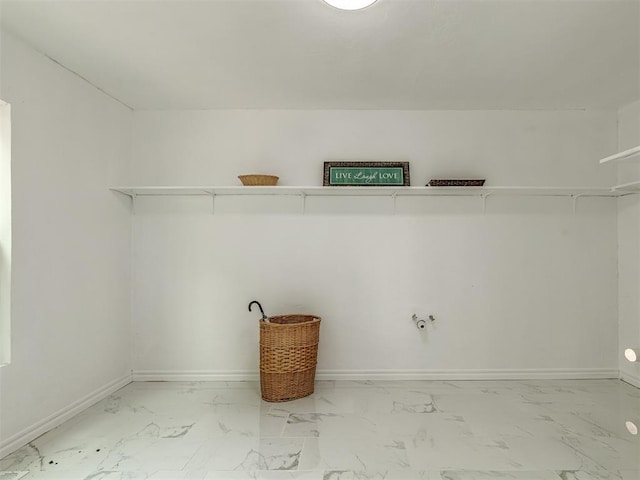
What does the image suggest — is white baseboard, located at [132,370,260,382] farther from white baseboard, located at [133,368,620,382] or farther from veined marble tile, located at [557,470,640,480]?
veined marble tile, located at [557,470,640,480]

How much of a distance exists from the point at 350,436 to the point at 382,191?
171 cm

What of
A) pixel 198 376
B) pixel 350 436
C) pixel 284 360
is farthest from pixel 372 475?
pixel 198 376

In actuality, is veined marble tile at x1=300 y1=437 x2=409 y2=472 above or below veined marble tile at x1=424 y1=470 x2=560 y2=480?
below

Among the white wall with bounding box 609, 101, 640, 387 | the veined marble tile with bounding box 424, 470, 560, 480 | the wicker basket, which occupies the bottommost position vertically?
the veined marble tile with bounding box 424, 470, 560, 480

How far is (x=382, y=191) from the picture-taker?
2.84 metres

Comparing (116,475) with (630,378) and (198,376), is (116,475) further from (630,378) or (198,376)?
(630,378)

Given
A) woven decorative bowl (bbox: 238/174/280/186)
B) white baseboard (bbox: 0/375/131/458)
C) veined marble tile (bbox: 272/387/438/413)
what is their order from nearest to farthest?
white baseboard (bbox: 0/375/131/458)
veined marble tile (bbox: 272/387/438/413)
woven decorative bowl (bbox: 238/174/280/186)

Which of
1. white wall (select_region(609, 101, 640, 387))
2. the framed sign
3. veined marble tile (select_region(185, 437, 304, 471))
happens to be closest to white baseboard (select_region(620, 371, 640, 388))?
white wall (select_region(609, 101, 640, 387))

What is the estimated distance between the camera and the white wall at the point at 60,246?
1947 millimetres

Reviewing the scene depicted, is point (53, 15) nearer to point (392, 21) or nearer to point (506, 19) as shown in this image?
point (392, 21)

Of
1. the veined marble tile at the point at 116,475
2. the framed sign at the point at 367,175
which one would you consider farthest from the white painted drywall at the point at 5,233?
the framed sign at the point at 367,175

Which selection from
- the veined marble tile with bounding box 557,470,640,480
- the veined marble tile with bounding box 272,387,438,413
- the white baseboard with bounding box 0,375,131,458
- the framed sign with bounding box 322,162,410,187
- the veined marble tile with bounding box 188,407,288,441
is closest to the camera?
the veined marble tile with bounding box 557,470,640,480

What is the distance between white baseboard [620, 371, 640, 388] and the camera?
2742mm

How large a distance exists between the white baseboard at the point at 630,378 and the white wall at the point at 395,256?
0.15 metres
